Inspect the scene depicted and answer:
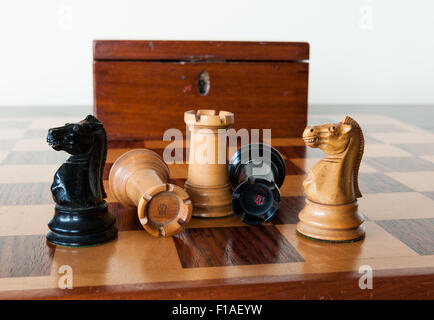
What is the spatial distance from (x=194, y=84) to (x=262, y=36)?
171 cm

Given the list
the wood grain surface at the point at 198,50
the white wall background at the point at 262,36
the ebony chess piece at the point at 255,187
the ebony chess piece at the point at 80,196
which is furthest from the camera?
the white wall background at the point at 262,36

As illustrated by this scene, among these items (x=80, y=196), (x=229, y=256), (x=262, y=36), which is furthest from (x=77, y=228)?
(x=262, y=36)

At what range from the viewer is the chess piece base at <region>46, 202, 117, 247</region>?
109 centimetres

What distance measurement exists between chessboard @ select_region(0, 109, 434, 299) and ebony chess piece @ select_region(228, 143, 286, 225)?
0.11ft

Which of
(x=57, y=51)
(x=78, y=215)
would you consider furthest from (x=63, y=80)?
(x=78, y=215)

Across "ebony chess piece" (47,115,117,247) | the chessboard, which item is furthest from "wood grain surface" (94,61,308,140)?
"ebony chess piece" (47,115,117,247)

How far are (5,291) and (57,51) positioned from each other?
3.02 m

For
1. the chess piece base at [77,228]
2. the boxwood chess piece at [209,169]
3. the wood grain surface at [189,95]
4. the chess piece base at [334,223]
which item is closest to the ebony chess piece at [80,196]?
the chess piece base at [77,228]

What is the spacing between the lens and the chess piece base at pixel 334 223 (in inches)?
44.8

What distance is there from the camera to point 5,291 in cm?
89

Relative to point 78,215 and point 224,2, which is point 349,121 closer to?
point 78,215

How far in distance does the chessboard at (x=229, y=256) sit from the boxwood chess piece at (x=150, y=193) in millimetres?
36

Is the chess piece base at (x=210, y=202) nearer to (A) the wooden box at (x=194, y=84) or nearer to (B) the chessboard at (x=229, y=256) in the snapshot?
(B) the chessboard at (x=229, y=256)

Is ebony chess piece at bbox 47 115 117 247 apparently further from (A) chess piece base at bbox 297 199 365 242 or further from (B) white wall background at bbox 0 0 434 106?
(B) white wall background at bbox 0 0 434 106
